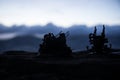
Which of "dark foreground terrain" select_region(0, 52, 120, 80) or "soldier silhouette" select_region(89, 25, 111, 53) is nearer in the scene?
"dark foreground terrain" select_region(0, 52, 120, 80)

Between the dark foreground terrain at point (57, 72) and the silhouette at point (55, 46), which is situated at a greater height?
the silhouette at point (55, 46)

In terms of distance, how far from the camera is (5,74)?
27.5 meters

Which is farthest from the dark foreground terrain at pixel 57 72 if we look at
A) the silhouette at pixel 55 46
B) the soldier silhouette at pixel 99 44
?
the soldier silhouette at pixel 99 44

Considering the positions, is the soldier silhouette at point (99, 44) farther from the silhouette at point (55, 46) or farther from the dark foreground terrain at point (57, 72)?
the dark foreground terrain at point (57, 72)

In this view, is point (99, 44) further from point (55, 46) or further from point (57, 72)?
point (57, 72)

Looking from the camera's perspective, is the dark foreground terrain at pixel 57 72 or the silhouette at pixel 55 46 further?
the silhouette at pixel 55 46

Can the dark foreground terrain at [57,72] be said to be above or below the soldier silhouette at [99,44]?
below

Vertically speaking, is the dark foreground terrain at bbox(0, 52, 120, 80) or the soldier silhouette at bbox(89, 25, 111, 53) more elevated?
the soldier silhouette at bbox(89, 25, 111, 53)

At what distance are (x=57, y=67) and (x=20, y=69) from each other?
4.56 m

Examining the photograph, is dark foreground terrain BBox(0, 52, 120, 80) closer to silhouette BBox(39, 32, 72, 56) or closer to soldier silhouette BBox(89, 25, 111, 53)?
silhouette BBox(39, 32, 72, 56)

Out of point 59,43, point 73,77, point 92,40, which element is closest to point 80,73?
point 73,77

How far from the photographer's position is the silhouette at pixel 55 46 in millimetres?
48062

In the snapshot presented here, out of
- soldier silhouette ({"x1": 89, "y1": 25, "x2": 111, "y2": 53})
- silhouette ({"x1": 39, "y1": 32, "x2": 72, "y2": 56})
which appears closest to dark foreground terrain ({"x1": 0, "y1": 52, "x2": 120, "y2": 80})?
silhouette ({"x1": 39, "y1": 32, "x2": 72, "y2": 56})

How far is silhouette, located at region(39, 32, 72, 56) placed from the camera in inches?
1892
